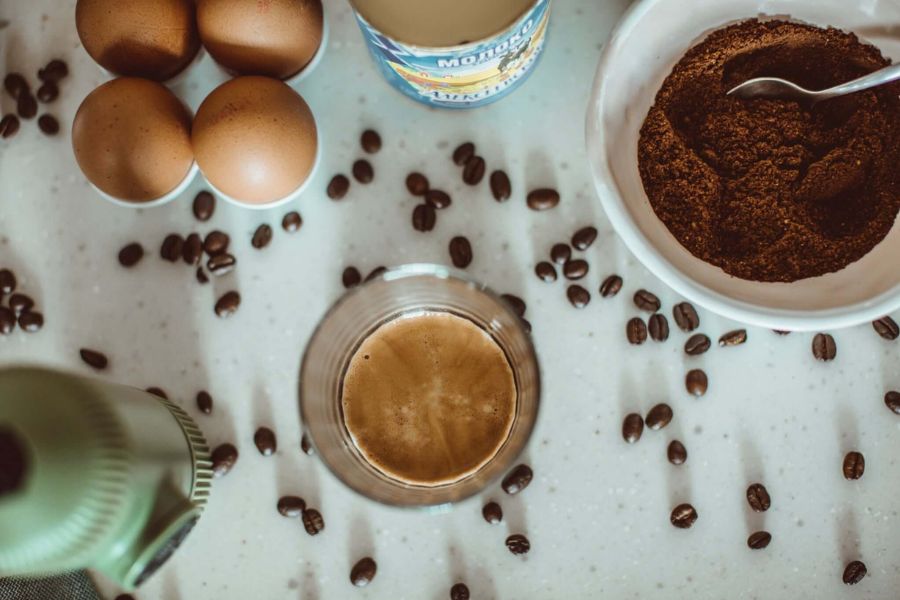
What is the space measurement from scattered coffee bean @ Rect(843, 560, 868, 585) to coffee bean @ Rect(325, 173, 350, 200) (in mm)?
801

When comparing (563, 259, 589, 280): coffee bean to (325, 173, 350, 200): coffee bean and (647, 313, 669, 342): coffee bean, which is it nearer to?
(647, 313, 669, 342): coffee bean

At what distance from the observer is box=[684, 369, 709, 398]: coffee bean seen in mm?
1039

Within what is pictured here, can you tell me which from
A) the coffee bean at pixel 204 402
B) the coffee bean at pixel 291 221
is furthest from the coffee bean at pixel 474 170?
the coffee bean at pixel 204 402

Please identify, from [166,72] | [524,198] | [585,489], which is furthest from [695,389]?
[166,72]

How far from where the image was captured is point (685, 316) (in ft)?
3.43

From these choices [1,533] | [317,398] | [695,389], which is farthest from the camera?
[695,389]

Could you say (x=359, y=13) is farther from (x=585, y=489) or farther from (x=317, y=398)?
(x=585, y=489)

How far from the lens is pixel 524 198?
→ 1.07m

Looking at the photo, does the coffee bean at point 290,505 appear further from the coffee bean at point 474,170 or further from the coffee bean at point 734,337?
the coffee bean at point 734,337

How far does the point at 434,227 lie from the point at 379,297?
0.47 feet

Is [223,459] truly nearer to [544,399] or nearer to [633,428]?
[544,399]

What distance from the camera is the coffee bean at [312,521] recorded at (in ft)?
3.43

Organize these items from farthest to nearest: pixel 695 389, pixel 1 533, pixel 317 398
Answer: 1. pixel 695 389
2. pixel 317 398
3. pixel 1 533

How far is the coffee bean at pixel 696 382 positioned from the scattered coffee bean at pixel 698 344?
0.03 metres
